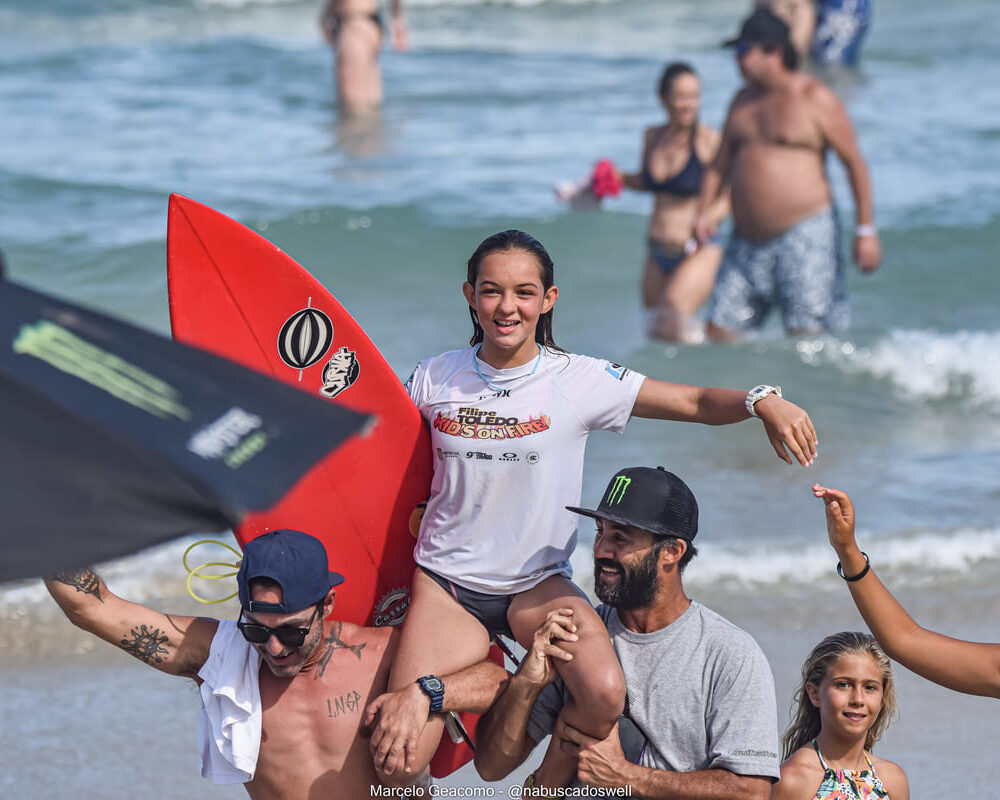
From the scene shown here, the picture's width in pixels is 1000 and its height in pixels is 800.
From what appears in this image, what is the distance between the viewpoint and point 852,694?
3.44 metres

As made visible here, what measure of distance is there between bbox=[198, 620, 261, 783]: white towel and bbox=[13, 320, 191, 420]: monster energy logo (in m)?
1.35

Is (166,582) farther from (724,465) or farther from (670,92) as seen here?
(670,92)

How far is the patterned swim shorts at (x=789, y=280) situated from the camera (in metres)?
7.71

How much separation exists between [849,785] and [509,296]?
1609mm

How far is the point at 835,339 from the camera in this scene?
30.6 feet

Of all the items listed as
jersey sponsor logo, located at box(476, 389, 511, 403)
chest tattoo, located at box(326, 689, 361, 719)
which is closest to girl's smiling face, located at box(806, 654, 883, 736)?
jersey sponsor logo, located at box(476, 389, 511, 403)

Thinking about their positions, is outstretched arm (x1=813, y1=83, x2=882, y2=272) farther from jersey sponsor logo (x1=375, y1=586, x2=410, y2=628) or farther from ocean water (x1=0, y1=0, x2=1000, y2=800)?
jersey sponsor logo (x1=375, y1=586, x2=410, y2=628)

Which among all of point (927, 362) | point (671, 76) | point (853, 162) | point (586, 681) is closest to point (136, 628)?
point (586, 681)

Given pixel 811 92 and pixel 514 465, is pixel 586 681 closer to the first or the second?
pixel 514 465

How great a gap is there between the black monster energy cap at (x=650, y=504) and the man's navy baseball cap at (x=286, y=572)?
0.71m

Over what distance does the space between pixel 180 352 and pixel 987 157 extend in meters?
13.4

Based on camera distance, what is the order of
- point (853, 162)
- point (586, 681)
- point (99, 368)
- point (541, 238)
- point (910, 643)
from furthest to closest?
1. point (541, 238)
2. point (853, 162)
3. point (586, 681)
4. point (910, 643)
5. point (99, 368)

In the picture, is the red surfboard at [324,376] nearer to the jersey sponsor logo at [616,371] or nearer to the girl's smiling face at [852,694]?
the jersey sponsor logo at [616,371]

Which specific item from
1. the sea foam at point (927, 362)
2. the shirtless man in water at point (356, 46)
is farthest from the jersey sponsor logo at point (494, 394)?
the shirtless man in water at point (356, 46)
